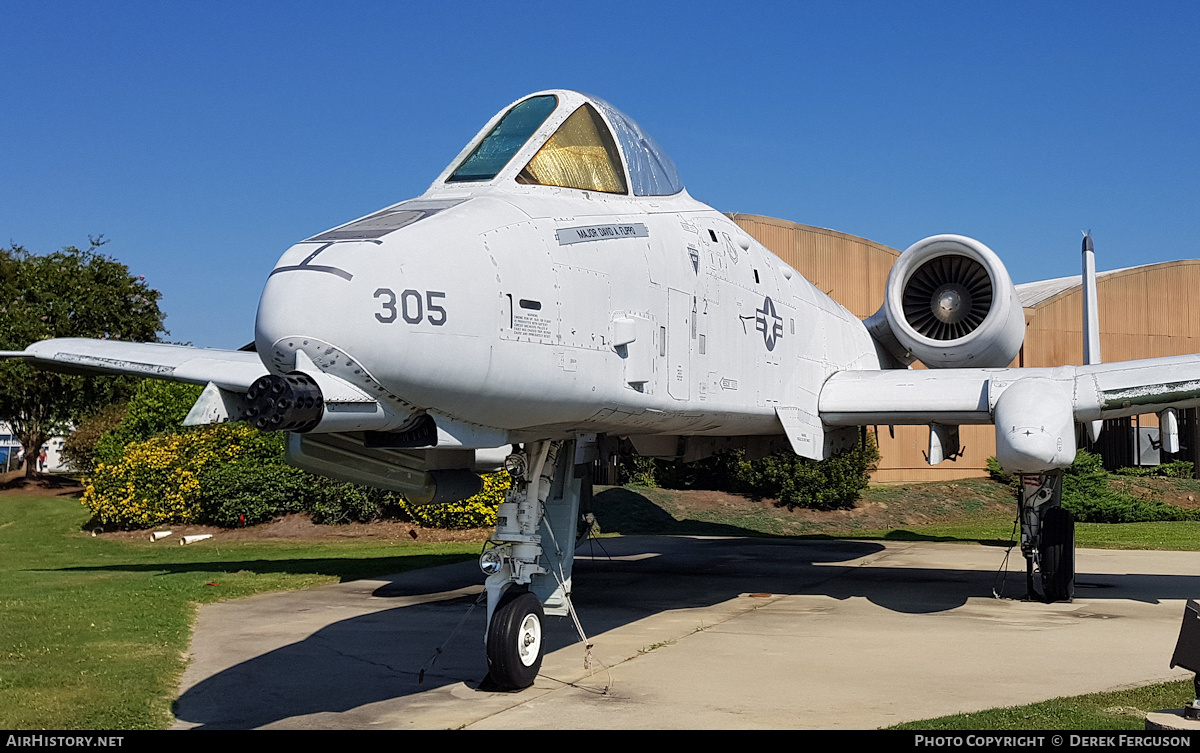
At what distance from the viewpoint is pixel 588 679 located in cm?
748

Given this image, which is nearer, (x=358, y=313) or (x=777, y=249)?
(x=358, y=313)

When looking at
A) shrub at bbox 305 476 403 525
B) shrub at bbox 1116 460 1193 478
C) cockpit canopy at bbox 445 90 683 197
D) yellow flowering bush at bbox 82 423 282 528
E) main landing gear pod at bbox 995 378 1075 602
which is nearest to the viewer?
cockpit canopy at bbox 445 90 683 197

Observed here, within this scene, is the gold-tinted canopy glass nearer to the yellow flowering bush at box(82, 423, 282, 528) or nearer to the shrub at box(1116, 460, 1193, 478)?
the yellow flowering bush at box(82, 423, 282, 528)

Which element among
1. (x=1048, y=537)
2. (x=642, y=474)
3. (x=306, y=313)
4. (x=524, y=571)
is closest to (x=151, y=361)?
(x=524, y=571)

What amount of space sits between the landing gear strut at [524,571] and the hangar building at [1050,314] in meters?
20.3

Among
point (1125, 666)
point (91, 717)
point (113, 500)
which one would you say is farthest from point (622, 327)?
point (113, 500)

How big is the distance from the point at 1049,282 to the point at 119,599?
3576 cm

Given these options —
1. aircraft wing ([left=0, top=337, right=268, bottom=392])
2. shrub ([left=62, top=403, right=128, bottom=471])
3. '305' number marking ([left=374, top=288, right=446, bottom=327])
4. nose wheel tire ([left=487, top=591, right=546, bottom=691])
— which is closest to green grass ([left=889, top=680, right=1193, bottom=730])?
nose wheel tire ([left=487, top=591, right=546, bottom=691])

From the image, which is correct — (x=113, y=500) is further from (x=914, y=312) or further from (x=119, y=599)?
(x=914, y=312)

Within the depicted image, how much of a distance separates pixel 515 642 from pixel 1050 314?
29.0 meters

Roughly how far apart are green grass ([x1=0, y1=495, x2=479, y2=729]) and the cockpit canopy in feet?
14.0

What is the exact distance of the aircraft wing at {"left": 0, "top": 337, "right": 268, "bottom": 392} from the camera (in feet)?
34.9

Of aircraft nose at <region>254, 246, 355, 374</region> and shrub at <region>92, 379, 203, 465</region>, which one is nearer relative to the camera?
aircraft nose at <region>254, 246, 355, 374</region>

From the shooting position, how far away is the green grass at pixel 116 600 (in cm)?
682
